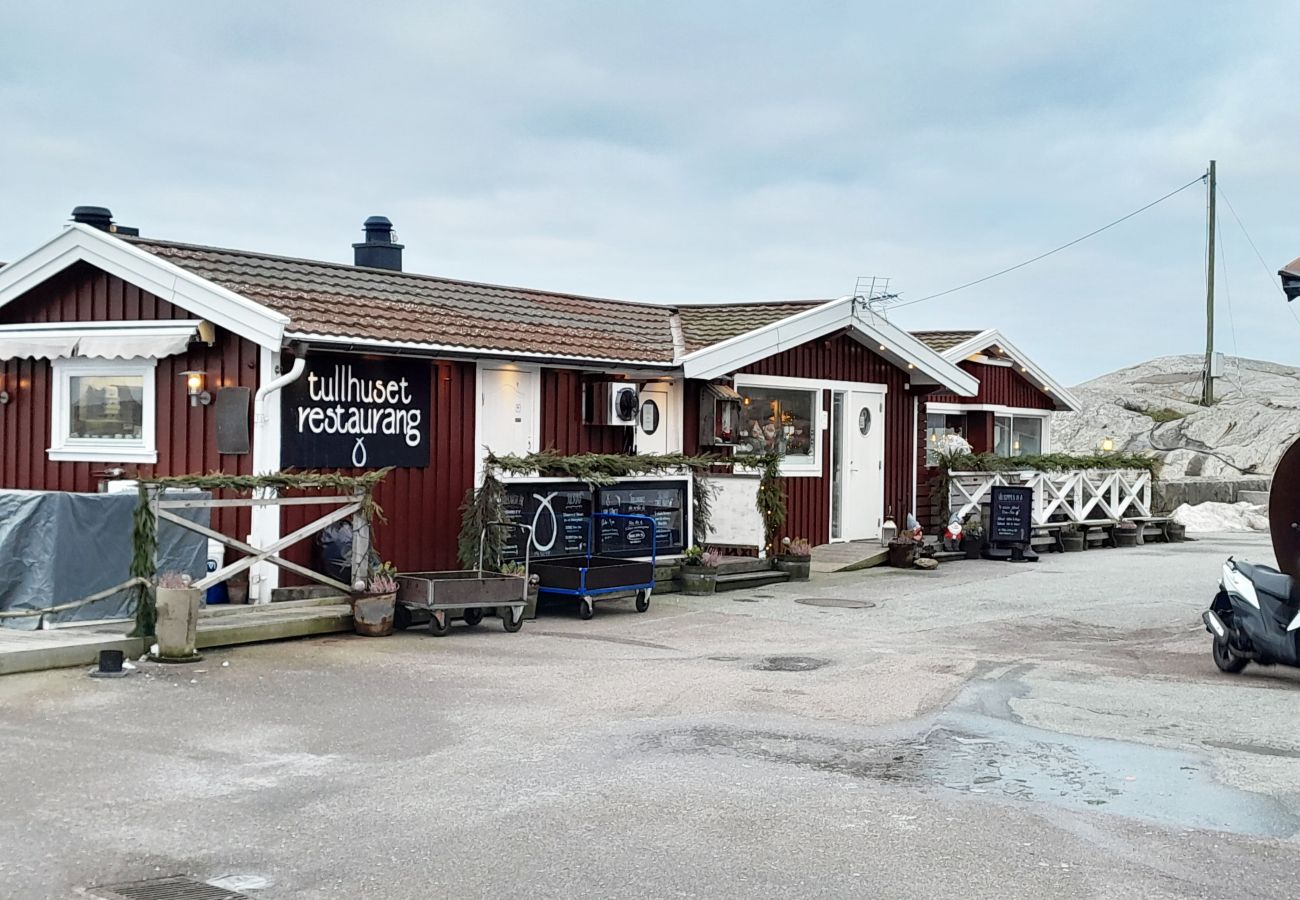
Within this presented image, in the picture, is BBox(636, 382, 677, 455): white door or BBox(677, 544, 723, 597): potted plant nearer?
BBox(677, 544, 723, 597): potted plant

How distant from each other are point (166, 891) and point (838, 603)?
34.5ft

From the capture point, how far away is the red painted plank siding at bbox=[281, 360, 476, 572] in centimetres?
1410

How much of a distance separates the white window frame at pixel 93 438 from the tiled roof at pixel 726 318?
21.5 ft

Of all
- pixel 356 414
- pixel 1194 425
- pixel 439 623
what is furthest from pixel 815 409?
pixel 1194 425

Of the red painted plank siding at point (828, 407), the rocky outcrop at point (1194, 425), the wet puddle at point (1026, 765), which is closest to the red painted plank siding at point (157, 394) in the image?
the red painted plank siding at point (828, 407)

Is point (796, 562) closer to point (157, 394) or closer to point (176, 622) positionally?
point (157, 394)

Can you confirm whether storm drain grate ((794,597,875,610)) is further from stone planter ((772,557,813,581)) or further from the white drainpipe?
the white drainpipe

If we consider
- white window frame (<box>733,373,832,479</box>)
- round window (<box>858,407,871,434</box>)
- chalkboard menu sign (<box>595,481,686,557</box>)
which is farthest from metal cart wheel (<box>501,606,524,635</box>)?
round window (<box>858,407,871,434</box>)

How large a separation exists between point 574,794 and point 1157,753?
3489 millimetres

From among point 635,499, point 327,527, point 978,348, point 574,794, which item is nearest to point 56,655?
point 327,527

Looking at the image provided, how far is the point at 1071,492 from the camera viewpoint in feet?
78.0

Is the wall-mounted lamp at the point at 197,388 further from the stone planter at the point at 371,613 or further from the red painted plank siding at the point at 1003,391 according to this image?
the red painted plank siding at the point at 1003,391

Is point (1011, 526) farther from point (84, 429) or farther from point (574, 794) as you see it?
point (574, 794)

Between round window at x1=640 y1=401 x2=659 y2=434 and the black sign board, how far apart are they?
342 centimetres
